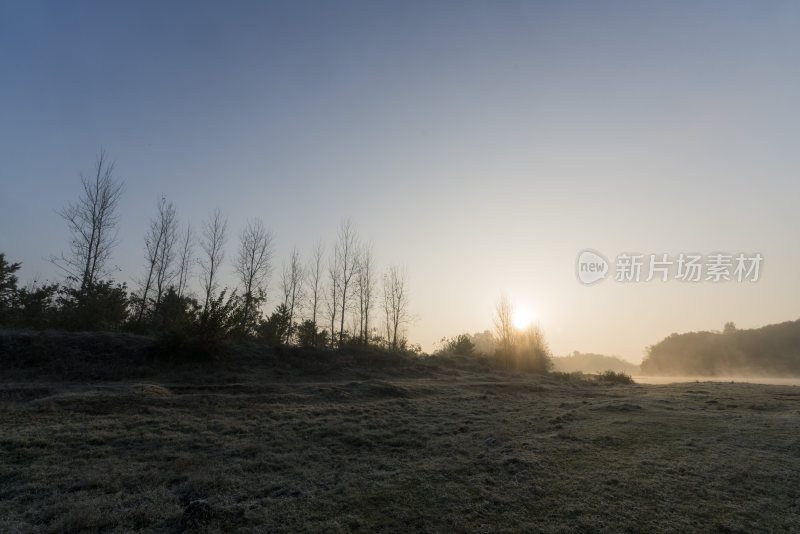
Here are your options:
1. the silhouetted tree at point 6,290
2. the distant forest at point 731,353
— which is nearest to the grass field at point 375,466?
A: the silhouetted tree at point 6,290

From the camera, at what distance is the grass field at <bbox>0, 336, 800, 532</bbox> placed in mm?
5316

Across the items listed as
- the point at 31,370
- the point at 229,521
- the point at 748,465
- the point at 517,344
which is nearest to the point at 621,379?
the point at 517,344

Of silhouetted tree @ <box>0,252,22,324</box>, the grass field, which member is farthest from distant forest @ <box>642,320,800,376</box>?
silhouetted tree @ <box>0,252,22,324</box>

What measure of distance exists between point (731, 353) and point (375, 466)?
309 ft

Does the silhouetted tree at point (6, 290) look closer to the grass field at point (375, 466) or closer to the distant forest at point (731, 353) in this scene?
the grass field at point (375, 466)

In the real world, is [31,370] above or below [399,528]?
above

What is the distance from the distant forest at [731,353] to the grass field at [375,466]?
72.2 m

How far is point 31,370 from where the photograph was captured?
15539 millimetres

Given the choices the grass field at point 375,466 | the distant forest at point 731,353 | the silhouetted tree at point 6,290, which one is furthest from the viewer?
the distant forest at point 731,353

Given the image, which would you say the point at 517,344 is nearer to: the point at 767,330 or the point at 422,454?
the point at 422,454

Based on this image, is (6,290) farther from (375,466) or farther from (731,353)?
(731,353)

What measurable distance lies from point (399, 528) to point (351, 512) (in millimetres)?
838

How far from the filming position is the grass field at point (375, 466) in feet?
17.4

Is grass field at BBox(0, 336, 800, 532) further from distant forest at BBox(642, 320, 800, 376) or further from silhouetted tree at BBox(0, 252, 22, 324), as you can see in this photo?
distant forest at BBox(642, 320, 800, 376)
